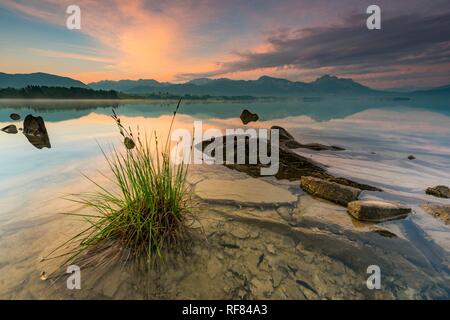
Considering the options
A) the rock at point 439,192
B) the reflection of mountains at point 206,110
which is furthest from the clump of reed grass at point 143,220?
the reflection of mountains at point 206,110

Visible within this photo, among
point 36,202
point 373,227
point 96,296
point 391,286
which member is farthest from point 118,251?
point 373,227

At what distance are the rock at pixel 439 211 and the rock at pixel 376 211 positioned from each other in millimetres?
515

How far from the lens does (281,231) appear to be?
3.33m

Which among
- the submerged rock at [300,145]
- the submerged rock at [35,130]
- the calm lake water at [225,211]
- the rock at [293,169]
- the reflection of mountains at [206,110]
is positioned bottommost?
the calm lake water at [225,211]

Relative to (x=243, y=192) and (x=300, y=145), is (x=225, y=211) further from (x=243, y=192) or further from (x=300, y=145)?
(x=300, y=145)

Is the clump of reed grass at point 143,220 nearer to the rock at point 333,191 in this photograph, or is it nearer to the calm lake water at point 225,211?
the calm lake water at point 225,211

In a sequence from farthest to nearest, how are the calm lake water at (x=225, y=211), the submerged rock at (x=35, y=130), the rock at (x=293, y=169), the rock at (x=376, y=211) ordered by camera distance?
1. the submerged rock at (x=35, y=130)
2. the rock at (x=293, y=169)
3. the rock at (x=376, y=211)
4. the calm lake water at (x=225, y=211)

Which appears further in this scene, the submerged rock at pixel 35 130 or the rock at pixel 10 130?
the rock at pixel 10 130

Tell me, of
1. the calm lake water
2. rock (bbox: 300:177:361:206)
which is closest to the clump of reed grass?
the calm lake water

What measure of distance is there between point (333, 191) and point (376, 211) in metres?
0.87

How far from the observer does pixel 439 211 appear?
13.1 feet

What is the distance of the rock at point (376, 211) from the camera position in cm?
373

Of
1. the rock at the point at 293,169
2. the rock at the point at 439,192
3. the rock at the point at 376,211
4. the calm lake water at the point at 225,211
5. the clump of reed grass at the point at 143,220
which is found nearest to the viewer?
the calm lake water at the point at 225,211

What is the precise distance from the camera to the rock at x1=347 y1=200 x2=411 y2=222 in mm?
3729
